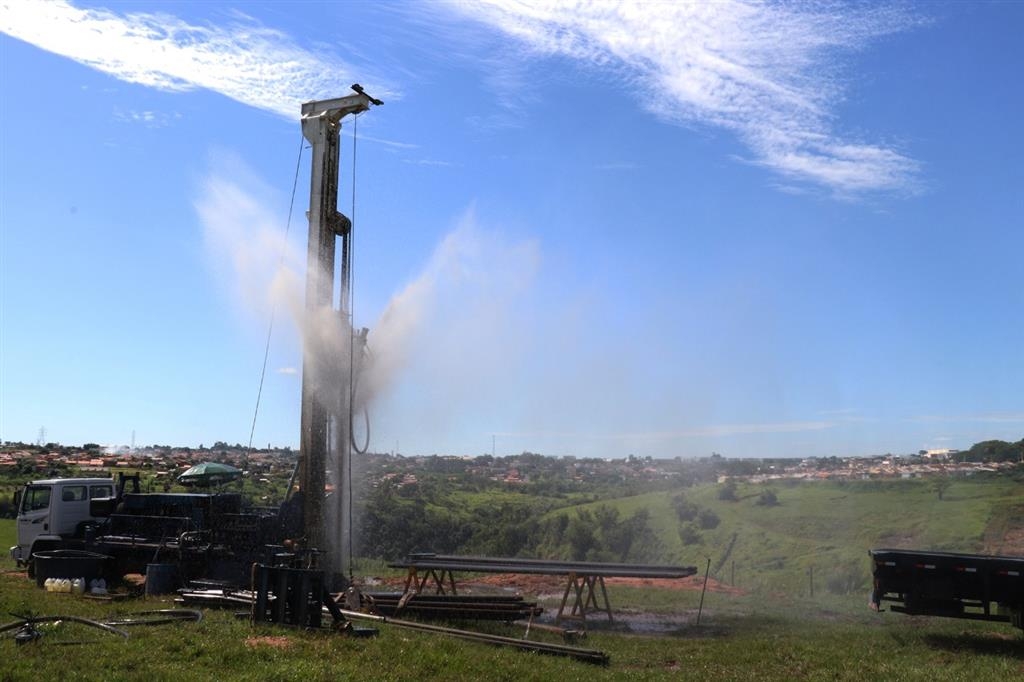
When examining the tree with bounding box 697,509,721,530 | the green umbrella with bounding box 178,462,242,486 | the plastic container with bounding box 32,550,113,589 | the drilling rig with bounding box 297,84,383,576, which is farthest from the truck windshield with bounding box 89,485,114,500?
the tree with bounding box 697,509,721,530

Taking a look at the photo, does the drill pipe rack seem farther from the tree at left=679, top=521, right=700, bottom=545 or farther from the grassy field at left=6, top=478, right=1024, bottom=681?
the tree at left=679, top=521, right=700, bottom=545

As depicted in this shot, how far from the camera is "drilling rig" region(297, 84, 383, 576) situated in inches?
864

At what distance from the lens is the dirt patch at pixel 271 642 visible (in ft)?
45.0

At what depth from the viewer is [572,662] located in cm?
1549

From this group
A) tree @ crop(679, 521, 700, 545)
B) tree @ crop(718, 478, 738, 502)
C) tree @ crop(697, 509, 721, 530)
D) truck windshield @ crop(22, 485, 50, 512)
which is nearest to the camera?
truck windshield @ crop(22, 485, 50, 512)

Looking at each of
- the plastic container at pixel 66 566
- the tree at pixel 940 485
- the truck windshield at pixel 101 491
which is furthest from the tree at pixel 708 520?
the plastic container at pixel 66 566

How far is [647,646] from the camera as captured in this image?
58.7 feet

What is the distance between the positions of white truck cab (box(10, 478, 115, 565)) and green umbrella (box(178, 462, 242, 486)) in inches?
143

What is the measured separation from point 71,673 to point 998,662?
16.8 metres

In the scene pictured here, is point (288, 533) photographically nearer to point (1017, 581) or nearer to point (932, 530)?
point (1017, 581)

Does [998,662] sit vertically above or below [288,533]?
below

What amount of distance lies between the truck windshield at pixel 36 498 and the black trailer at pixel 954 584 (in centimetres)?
2352

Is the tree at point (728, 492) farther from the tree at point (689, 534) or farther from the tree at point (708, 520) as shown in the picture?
the tree at point (689, 534)

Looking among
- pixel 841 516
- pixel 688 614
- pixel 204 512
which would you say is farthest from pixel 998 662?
pixel 841 516
